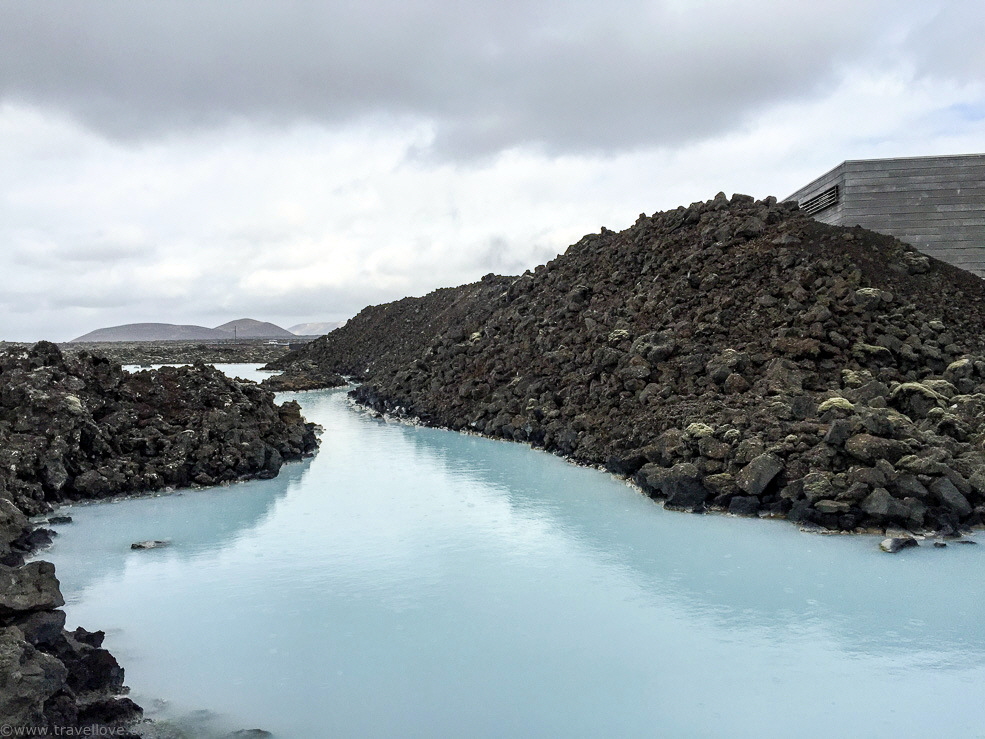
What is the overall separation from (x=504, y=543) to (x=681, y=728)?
205 inches

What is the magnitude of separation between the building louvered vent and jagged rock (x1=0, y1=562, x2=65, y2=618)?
21.8m

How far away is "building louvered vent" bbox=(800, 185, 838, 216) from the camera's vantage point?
21.9 m

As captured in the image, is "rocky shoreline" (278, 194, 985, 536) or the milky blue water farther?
"rocky shoreline" (278, 194, 985, 536)

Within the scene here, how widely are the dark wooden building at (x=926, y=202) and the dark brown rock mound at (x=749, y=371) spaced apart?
1321mm

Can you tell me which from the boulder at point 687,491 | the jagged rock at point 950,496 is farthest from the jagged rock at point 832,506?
the boulder at point 687,491

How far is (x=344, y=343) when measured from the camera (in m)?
56.3

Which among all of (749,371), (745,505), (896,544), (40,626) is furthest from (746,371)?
(40,626)

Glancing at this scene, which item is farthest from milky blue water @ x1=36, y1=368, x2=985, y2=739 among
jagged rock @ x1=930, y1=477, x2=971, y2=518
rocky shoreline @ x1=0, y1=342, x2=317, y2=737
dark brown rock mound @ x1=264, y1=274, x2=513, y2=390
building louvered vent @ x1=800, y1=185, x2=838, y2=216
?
dark brown rock mound @ x1=264, y1=274, x2=513, y2=390

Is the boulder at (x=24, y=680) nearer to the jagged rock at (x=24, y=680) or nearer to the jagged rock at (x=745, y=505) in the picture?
the jagged rock at (x=24, y=680)

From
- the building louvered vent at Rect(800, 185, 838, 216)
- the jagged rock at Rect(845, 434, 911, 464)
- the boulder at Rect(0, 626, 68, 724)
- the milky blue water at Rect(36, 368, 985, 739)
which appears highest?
the building louvered vent at Rect(800, 185, 838, 216)

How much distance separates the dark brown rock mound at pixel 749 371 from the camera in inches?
455

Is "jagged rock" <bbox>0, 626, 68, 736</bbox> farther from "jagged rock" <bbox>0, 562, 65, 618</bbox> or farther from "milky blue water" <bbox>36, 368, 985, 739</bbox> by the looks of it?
"milky blue water" <bbox>36, 368, 985, 739</bbox>

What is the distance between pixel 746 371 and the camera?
1585cm

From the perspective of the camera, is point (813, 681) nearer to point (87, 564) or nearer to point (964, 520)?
point (964, 520)
